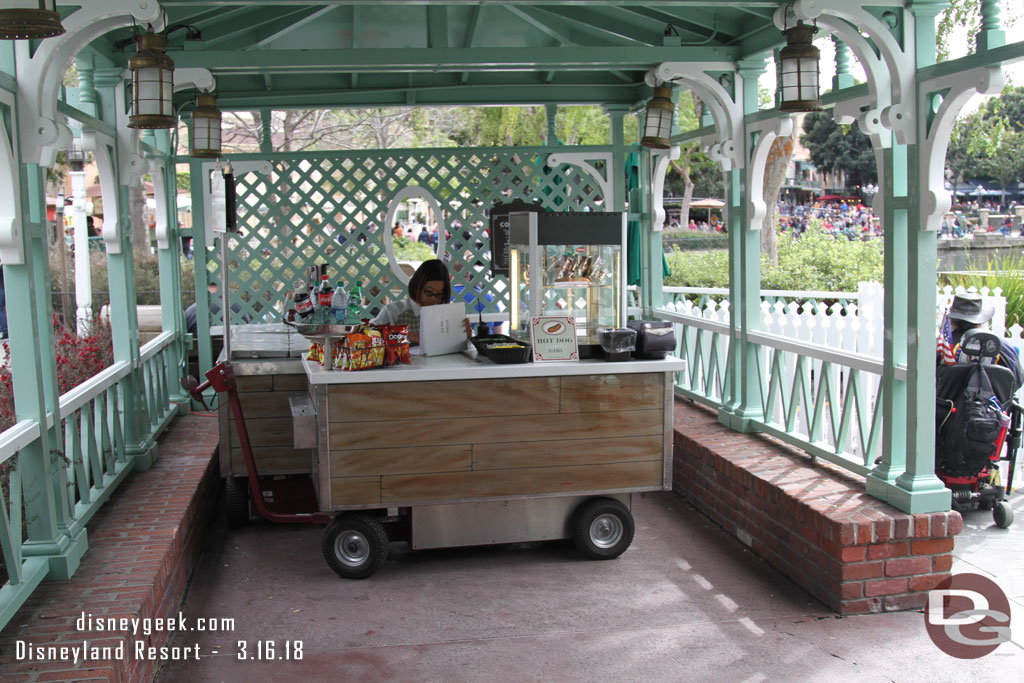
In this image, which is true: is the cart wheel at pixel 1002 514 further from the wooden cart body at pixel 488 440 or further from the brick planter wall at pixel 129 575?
the brick planter wall at pixel 129 575

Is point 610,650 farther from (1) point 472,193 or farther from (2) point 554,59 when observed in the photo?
(1) point 472,193

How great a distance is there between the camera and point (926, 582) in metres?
4.48

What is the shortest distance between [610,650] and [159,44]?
11.2ft

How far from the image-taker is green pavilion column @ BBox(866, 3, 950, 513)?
436 cm

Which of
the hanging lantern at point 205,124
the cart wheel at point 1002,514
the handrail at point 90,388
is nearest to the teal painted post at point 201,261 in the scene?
the hanging lantern at point 205,124

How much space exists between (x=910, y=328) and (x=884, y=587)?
3.96 ft

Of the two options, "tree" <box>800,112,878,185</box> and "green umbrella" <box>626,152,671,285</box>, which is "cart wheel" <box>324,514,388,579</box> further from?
"tree" <box>800,112,878,185</box>

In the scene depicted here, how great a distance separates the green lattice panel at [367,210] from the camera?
8125 mm

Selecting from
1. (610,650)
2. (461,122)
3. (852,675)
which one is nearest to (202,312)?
(610,650)

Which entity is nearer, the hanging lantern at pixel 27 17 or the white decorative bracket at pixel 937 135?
the hanging lantern at pixel 27 17

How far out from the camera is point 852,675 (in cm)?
379

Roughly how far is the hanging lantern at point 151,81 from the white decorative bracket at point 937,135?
342 cm

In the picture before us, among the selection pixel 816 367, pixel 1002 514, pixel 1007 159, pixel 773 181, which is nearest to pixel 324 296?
pixel 1002 514

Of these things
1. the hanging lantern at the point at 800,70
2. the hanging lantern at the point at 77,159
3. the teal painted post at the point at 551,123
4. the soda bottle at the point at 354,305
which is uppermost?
the hanging lantern at the point at 77,159
